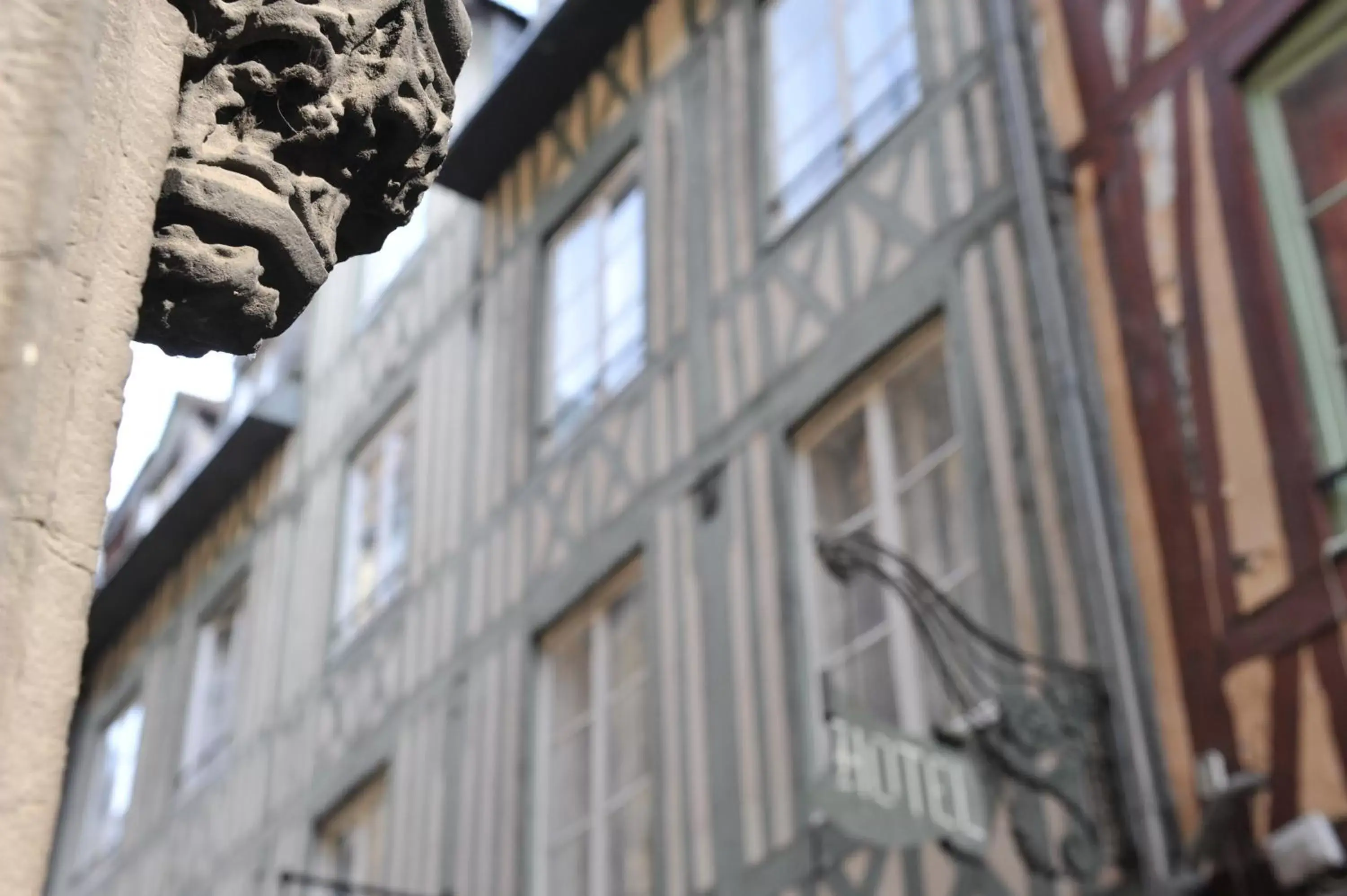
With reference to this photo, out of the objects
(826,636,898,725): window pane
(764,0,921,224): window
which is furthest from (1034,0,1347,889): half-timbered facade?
(764,0,921,224): window

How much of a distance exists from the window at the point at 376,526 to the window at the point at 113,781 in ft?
11.3

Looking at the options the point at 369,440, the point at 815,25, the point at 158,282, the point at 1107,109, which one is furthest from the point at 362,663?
the point at 158,282

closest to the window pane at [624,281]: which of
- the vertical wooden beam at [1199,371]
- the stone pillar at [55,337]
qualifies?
the vertical wooden beam at [1199,371]

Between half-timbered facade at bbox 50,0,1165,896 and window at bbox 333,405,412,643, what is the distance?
0.04m

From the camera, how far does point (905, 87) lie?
7.85 m

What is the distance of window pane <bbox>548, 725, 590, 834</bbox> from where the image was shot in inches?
340

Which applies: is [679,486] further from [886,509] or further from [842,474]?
[886,509]

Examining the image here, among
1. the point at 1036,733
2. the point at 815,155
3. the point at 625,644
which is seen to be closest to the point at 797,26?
the point at 815,155

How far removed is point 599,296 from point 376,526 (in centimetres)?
286

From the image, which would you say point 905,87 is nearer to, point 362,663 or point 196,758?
point 362,663

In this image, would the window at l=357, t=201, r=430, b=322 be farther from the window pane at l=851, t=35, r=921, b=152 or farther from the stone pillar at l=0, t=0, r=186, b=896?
the stone pillar at l=0, t=0, r=186, b=896

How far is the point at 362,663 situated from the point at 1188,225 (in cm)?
663

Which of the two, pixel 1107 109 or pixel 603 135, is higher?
pixel 603 135

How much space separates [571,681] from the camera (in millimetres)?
9180
